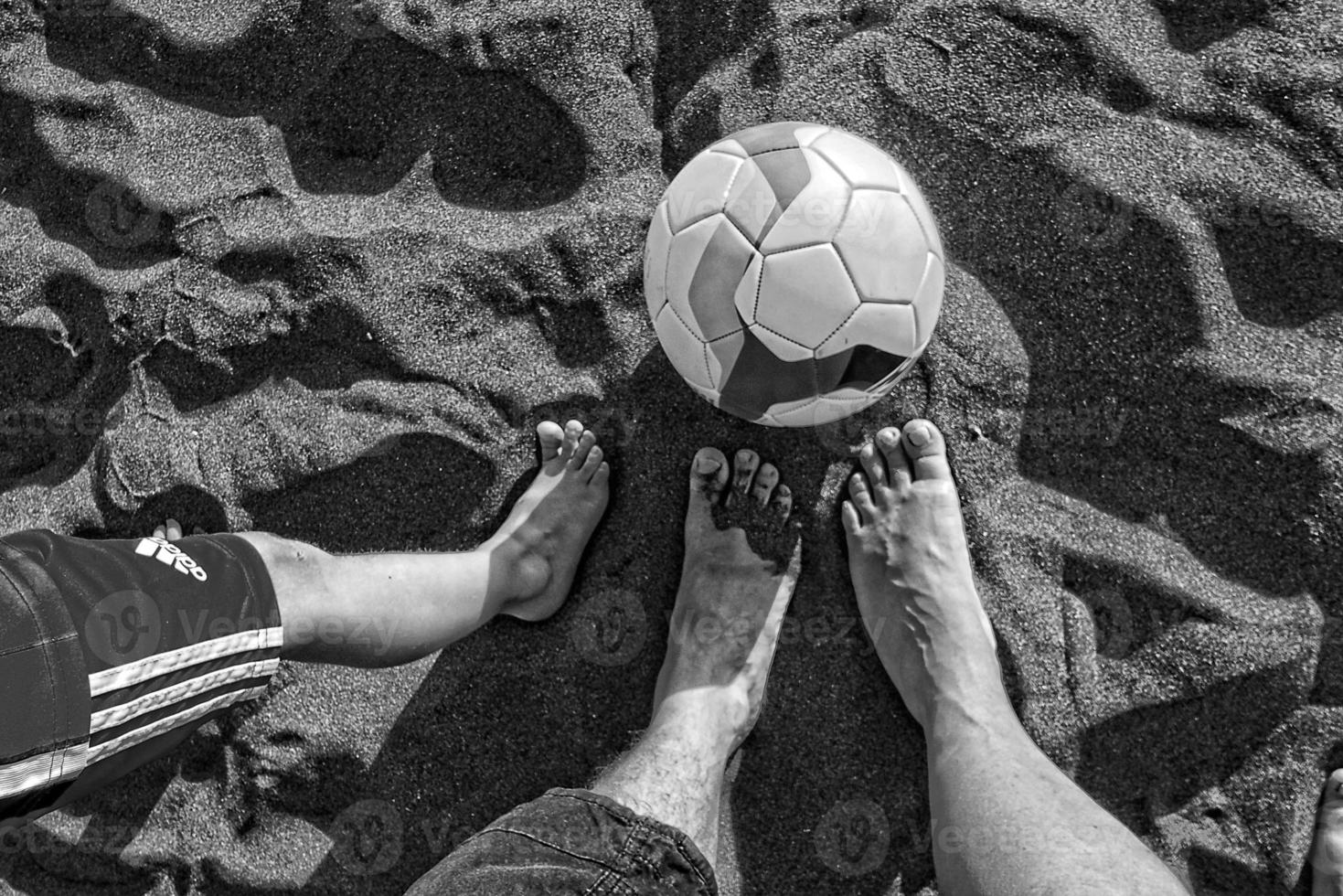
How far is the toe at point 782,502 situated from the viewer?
239cm

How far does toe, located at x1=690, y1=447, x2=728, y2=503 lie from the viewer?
2361mm

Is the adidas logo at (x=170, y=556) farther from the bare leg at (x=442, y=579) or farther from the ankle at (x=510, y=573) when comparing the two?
the ankle at (x=510, y=573)

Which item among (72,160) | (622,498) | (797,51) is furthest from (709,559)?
(72,160)

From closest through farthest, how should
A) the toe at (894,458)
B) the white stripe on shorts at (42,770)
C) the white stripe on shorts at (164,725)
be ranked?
1. the white stripe on shorts at (42,770)
2. the white stripe on shorts at (164,725)
3. the toe at (894,458)

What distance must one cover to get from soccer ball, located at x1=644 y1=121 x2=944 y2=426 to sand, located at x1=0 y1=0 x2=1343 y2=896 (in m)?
0.45

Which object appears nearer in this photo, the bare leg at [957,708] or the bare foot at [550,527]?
the bare leg at [957,708]

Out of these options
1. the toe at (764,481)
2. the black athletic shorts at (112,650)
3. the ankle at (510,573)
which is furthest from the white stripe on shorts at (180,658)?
the toe at (764,481)

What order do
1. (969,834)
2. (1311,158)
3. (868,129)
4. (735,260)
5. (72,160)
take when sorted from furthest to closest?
(72,160) → (868,129) → (1311,158) → (969,834) → (735,260)

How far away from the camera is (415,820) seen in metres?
2.40

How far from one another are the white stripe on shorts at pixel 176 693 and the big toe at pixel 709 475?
3.34 ft

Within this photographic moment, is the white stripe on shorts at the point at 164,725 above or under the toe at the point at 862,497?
above

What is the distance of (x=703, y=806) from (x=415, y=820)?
74 cm

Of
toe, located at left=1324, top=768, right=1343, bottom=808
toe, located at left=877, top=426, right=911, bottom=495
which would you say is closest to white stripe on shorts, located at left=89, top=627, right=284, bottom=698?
toe, located at left=877, top=426, right=911, bottom=495

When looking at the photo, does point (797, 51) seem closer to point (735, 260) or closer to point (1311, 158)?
point (735, 260)
